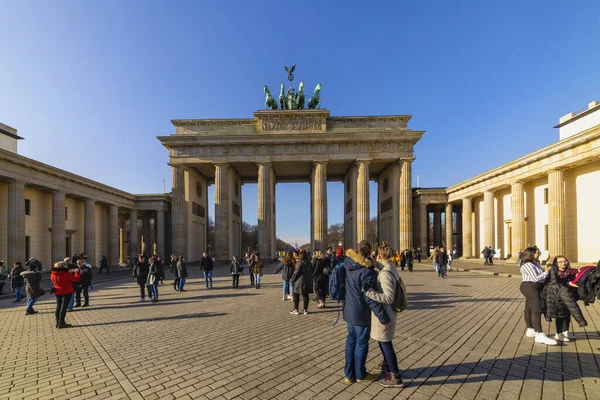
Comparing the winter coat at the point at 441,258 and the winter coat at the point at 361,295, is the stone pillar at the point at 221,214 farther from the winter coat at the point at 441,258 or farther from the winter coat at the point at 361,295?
the winter coat at the point at 361,295

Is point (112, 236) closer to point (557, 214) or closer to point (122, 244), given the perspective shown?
point (122, 244)

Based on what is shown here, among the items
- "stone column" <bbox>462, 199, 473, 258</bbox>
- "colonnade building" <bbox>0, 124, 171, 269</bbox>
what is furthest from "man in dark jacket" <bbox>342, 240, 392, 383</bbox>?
"stone column" <bbox>462, 199, 473, 258</bbox>

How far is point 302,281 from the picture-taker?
8.47 metres

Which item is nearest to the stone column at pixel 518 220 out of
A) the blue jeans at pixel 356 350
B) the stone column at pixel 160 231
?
the blue jeans at pixel 356 350

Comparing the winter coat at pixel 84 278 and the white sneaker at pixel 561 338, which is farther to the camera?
the winter coat at pixel 84 278

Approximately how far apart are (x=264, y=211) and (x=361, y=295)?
31148mm

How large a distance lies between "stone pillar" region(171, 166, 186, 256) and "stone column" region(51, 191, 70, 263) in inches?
392

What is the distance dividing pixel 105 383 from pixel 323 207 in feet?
101

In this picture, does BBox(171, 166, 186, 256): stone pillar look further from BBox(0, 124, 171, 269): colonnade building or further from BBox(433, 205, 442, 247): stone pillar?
BBox(433, 205, 442, 247): stone pillar

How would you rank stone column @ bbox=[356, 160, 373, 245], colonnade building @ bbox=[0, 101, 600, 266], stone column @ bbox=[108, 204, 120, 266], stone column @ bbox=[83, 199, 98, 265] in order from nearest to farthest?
colonnade building @ bbox=[0, 101, 600, 266] < stone column @ bbox=[83, 199, 98, 265] < stone column @ bbox=[108, 204, 120, 266] < stone column @ bbox=[356, 160, 373, 245]

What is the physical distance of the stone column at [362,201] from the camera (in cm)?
3425

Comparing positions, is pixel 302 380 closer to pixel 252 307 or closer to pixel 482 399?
pixel 482 399

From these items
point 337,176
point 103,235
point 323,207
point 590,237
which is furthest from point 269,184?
point 590,237

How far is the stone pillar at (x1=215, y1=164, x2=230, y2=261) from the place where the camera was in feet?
111
